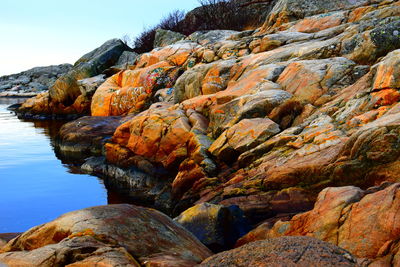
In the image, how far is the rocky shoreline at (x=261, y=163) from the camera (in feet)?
12.7

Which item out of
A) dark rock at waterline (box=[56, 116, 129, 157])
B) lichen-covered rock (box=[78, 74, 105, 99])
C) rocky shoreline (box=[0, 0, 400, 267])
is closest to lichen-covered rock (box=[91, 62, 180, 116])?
dark rock at waterline (box=[56, 116, 129, 157])

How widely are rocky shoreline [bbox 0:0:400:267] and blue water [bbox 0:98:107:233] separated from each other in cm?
81

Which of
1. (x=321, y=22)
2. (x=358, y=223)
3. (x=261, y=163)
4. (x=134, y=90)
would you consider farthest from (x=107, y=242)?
(x=134, y=90)

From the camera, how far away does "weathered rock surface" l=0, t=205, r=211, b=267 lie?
3.49m

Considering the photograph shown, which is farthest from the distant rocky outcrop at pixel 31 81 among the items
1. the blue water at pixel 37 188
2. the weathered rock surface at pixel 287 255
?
the weathered rock surface at pixel 287 255

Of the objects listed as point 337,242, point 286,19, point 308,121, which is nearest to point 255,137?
point 308,121

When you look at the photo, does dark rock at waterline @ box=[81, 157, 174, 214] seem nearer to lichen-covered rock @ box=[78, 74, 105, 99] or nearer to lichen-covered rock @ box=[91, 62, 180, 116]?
lichen-covered rock @ box=[91, 62, 180, 116]

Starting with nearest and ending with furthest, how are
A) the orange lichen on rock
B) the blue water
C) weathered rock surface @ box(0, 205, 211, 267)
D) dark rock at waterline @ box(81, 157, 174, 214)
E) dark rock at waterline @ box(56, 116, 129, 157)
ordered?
weathered rock surface @ box(0, 205, 211, 267) → the blue water → dark rock at waterline @ box(81, 157, 174, 214) → the orange lichen on rock → dark rock at waterline @ box(56, 116, 129, 157)

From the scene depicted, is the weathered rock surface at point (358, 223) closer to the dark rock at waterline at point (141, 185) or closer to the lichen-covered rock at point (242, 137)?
the lichen-covered rock at point (242, 137)

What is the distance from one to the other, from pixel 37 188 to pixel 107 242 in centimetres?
945

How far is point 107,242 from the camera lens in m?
3.91

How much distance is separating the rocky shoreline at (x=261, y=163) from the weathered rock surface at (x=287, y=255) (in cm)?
1

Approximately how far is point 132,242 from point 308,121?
18.5ft

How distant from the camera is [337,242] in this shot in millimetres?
4441
